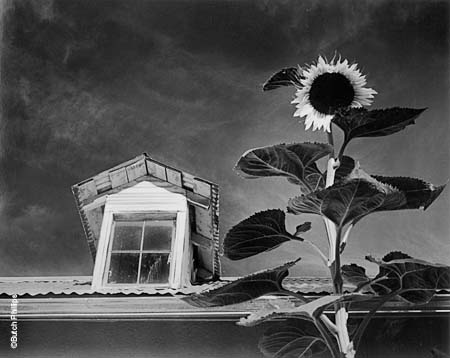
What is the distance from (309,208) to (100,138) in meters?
0.69

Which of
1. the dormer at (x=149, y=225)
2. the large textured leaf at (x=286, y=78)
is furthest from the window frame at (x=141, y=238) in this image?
the large textured leaf at (x=286, y=78)

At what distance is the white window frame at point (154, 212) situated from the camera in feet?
4.58

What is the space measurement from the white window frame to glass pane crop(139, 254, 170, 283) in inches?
0.5

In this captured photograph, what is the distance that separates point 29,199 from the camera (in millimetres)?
1396

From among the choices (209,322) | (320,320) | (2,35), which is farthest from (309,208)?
(2,35)

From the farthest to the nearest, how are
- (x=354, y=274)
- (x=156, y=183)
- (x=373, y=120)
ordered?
(x=156, y=183)
(x=354, y=274)
(x=373, y=120)

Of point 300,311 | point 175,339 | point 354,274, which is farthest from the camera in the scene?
point 175,339

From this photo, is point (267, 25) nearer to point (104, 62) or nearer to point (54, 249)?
point (104, 62)

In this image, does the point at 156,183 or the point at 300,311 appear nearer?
the point at 300,311

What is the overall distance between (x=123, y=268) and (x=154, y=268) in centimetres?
7

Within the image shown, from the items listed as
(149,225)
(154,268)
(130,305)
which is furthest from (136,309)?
(149,225)

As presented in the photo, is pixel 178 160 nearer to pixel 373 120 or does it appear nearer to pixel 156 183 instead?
pixel 156 183

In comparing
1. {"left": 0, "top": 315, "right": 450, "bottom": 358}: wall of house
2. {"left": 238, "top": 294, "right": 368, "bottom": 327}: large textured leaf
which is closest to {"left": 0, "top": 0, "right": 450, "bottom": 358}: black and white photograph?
{"left": 0, "top": 315, "right": 450, "bottom": 358}: wall of house

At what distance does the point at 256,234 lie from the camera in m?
0.97
